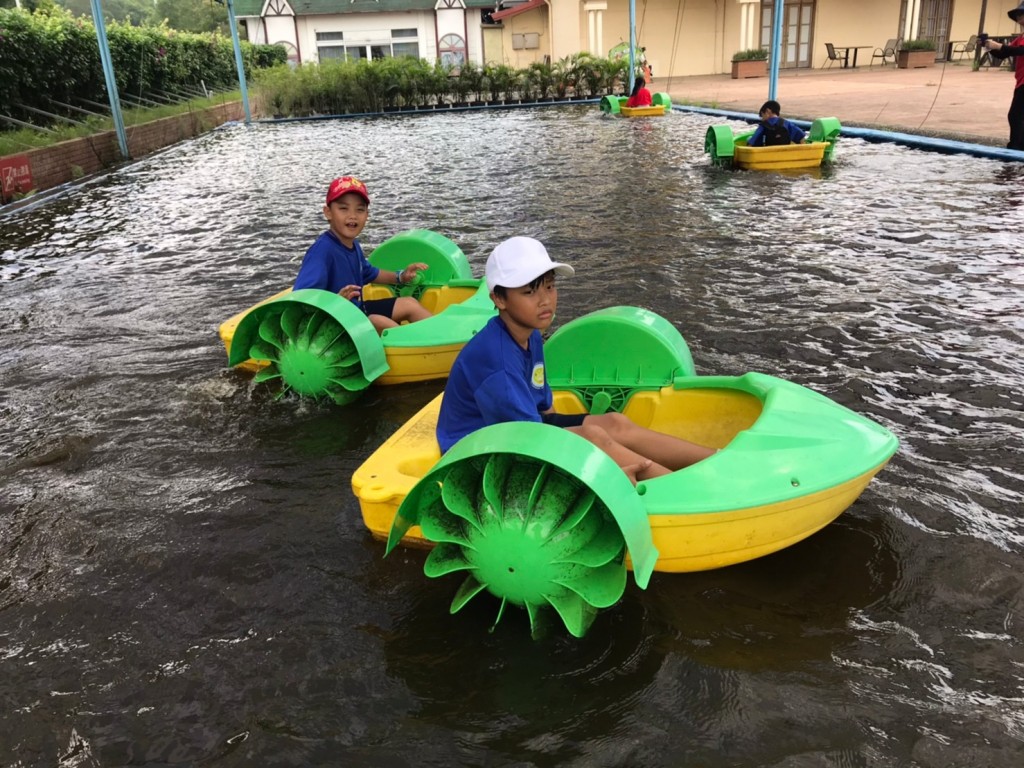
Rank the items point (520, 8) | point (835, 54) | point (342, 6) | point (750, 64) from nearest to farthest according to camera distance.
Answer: point (750, 64), point (835, 54), point (520, 8), point (342, 6)

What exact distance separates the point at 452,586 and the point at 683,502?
836 mm

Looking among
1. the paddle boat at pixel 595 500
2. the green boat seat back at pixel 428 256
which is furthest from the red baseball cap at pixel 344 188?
the paddle boat at pixel 595 500

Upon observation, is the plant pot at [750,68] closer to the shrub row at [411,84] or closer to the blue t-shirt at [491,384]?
the shrub row at [411,84]

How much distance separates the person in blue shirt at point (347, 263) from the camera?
4.30 meters

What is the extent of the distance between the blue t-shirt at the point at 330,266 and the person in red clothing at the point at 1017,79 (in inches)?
304

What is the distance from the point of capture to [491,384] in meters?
2.58

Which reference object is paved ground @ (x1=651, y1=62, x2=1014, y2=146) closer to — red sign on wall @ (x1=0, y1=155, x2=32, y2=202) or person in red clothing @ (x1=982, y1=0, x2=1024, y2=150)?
person in red clothing @ (x1=982, y1=0, x2=1024, y2=150)

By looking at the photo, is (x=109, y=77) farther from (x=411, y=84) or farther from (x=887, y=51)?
(x=887, y=51)

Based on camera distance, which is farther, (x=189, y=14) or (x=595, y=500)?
(x=189, y=14)

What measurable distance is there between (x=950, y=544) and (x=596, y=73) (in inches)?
890

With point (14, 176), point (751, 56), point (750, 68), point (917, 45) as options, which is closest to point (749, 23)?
point (751, 56)

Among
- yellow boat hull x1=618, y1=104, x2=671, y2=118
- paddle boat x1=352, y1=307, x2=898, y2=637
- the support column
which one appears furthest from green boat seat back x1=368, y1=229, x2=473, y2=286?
the support column

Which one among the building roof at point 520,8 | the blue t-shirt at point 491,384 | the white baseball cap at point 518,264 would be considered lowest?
the blue t-shirt at point 491,384

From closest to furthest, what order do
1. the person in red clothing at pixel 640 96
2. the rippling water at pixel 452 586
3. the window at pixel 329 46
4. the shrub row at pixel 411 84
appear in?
the rippling water at pixel 452 586 < the person in red clothing at pixel 640 96 < the shrub row at pixel 411 84 < the window at pixel 329 46
